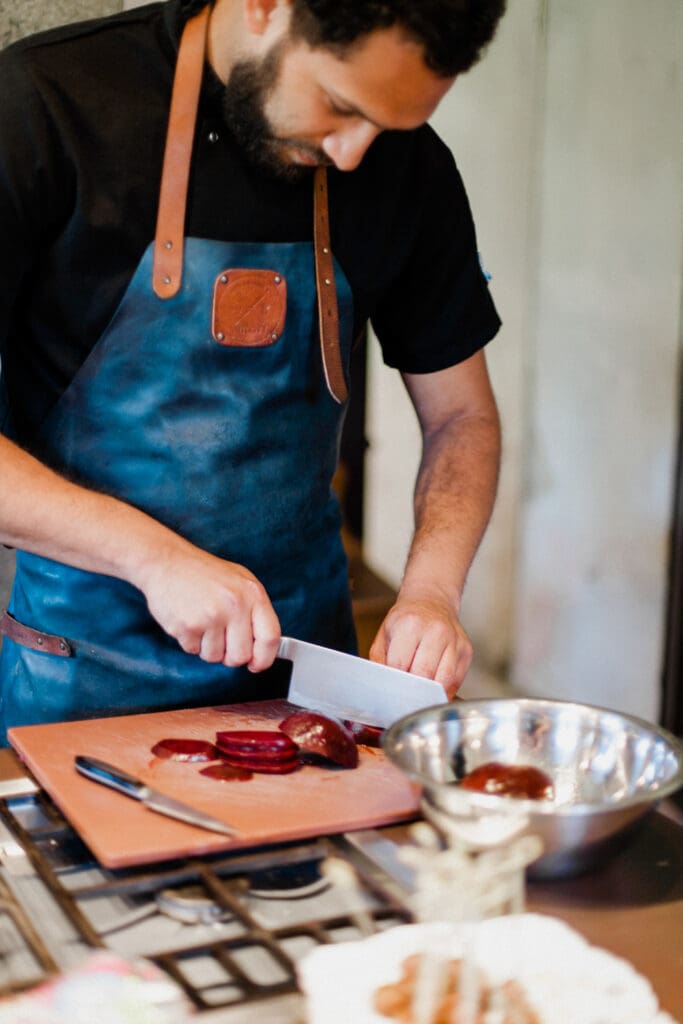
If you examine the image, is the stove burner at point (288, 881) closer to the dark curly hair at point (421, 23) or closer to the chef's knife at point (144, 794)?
the chef's knife at point (144, 794)


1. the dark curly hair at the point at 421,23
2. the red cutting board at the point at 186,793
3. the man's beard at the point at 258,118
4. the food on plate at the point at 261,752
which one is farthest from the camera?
the man's beard at the point at 258,118

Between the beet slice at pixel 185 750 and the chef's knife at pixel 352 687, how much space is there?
18 cm

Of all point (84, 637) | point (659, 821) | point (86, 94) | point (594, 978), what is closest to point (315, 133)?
point (86, 94)

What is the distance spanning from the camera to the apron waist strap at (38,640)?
1881 millimetres

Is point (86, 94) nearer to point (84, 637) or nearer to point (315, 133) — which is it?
point (315, 133)

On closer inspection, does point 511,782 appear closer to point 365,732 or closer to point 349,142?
point 365,732

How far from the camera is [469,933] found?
1159mm

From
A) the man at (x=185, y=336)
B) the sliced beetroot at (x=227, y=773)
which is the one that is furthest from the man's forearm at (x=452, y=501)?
the sliced beetroot at (x=227, y=773)

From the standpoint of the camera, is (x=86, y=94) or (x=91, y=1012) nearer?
(x=91, y=1012)

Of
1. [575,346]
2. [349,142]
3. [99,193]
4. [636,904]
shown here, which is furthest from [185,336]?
[575,346]

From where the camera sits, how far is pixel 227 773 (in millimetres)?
1564

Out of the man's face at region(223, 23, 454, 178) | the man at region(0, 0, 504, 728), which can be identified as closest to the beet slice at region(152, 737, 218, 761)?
the man at region(0, 0, 504, 728)

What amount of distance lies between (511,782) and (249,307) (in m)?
0.80

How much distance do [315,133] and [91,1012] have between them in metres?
1.11
